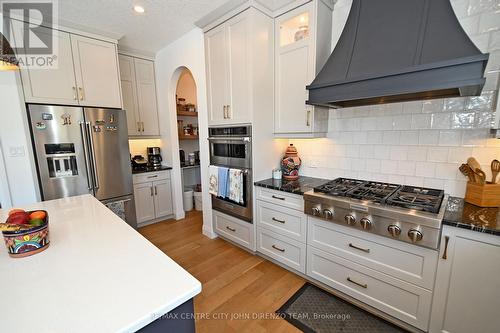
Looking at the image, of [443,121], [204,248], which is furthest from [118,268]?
[443,121]

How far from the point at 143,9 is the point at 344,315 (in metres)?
3.34

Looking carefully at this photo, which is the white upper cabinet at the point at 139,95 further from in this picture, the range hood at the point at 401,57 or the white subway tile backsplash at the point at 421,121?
the white subway tile backsplash at the point at 421,121

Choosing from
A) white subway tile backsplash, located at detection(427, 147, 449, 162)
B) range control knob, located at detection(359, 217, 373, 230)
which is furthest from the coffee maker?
white subway tile backsplash, located at detection(427, 147, 449, 162)

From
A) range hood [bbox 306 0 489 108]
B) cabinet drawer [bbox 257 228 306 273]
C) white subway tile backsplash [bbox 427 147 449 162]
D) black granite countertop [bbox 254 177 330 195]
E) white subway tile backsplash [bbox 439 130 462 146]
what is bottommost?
cabinet drawer [bbox 257 228 306 273]

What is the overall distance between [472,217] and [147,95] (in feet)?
13.0

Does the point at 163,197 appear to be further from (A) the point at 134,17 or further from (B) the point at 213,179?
(A) the point at 134,17

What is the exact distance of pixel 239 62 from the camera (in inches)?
87.7

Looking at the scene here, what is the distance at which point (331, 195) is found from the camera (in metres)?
1.76

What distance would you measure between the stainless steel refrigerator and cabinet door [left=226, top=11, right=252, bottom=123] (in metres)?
1.51

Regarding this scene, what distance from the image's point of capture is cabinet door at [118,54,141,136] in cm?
320

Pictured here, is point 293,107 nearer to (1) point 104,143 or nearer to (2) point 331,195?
(2) point 331,195

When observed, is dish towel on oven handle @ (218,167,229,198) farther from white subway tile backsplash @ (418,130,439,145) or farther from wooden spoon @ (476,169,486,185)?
wooden spoon @ (476,169,486,185)
